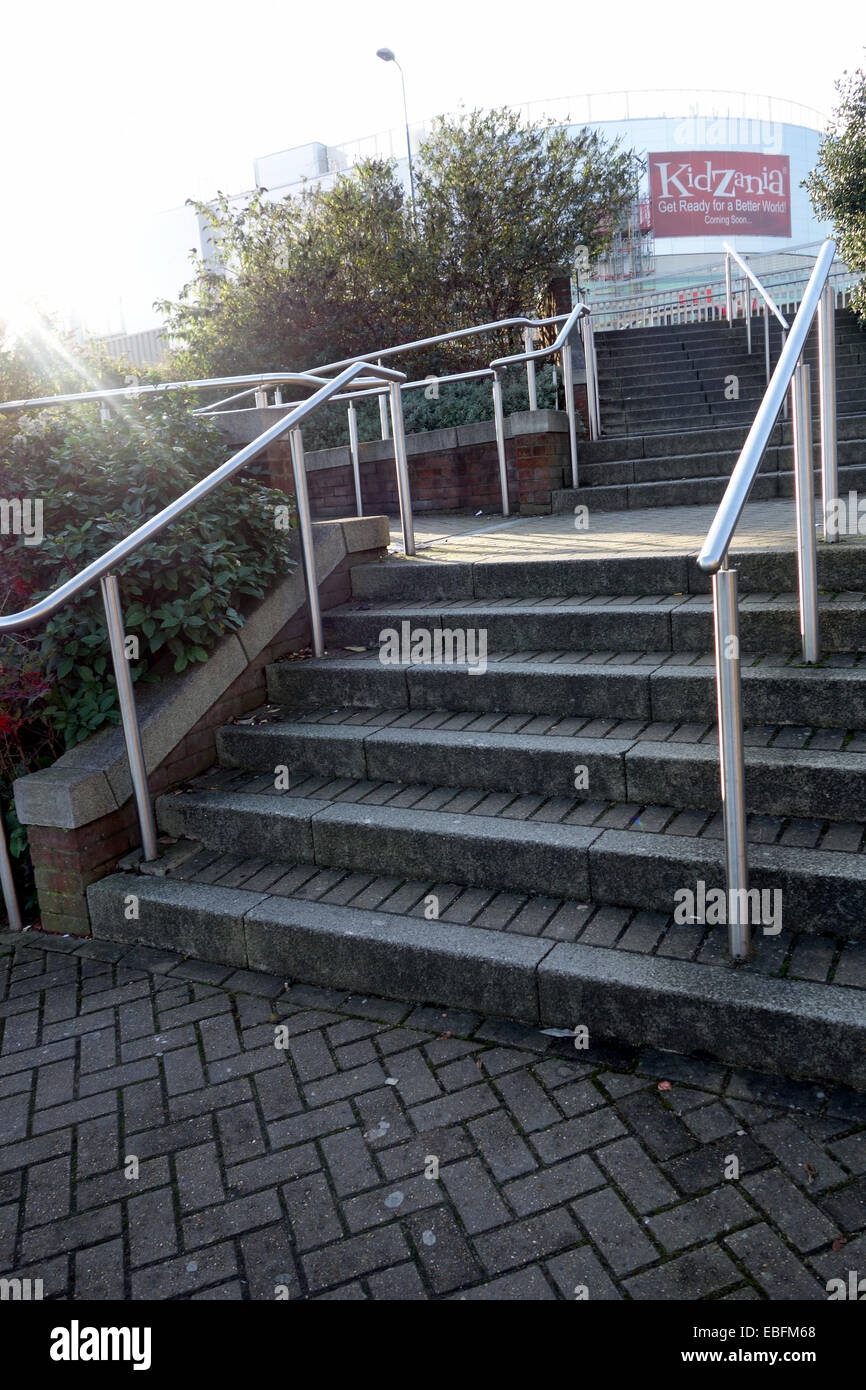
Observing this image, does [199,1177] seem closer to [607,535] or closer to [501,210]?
[607,535]

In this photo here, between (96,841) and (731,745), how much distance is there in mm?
2638

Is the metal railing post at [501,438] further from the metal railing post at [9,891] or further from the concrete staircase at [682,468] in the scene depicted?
the metal railing post at [9,891]

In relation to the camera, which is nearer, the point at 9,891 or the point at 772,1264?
the point at 772,1264

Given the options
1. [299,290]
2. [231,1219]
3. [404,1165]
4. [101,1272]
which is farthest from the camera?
[299,290]

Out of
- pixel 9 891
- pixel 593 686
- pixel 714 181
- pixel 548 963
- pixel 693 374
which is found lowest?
pixel 9 891

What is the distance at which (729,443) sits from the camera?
7.91 meters

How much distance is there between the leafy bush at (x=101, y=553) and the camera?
4.36 meters

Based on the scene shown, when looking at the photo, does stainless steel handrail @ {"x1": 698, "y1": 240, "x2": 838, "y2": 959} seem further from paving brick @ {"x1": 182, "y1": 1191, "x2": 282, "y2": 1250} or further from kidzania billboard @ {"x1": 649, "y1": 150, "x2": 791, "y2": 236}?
kidzania billboard @ {"x1": 649, "y1": 150, "x2": 791, "y2": 236}

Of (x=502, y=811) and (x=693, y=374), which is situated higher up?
(x=693, y=374)

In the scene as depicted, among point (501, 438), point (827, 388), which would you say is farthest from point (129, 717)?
point (501, 438)

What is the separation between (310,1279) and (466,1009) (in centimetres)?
107

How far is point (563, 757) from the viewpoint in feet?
12.3

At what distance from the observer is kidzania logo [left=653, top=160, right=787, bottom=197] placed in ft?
150

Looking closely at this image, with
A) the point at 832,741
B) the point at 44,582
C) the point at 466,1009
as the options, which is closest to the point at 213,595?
the point at 44,582
